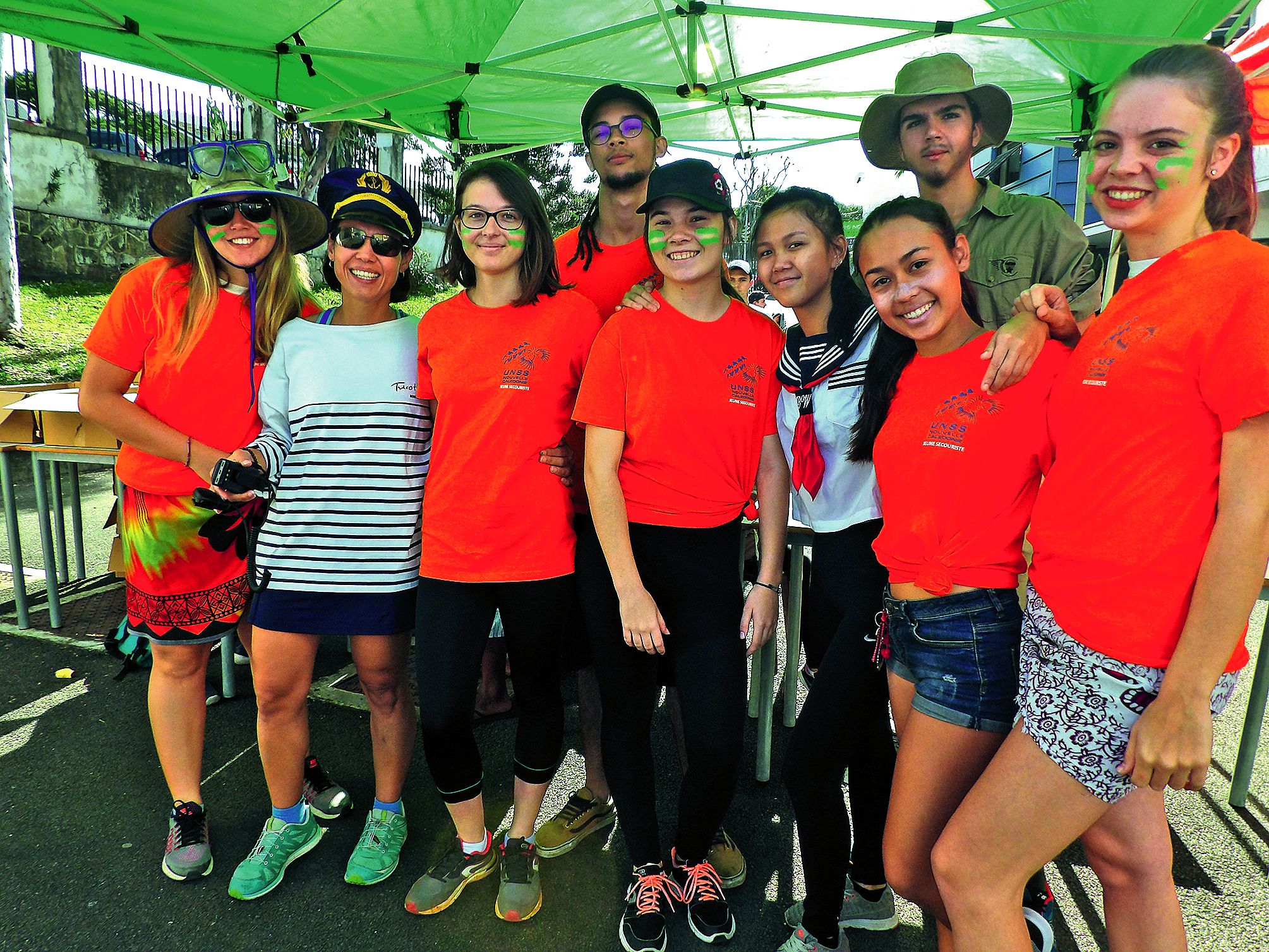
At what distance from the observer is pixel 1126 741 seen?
4.23 ft

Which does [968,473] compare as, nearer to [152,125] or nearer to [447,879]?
[447,879]

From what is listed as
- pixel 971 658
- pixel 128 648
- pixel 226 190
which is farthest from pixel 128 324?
pixel 971 658

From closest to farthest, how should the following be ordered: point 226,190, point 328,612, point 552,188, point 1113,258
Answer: point 1113,258
point 328,612
point 226,190
point 552,188

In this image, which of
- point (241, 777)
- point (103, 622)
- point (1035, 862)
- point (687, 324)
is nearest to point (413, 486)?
point (687, 324)

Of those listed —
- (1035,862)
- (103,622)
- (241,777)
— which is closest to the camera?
(1035,862)

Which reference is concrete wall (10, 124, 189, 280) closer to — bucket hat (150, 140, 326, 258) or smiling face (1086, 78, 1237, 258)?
bucket hat (150, 140, 326, 258)

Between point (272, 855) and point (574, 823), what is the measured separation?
3.31ft

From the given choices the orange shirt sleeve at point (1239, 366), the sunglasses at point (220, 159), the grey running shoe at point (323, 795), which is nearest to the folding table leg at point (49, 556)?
the grey running shoe at point (323, 795)

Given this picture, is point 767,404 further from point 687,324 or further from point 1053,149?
point 1053,149

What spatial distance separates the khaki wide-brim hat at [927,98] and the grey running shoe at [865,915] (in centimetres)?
240

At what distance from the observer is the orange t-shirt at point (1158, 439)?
1.20m

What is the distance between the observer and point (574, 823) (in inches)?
106

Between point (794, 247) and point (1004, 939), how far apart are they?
5.61ft

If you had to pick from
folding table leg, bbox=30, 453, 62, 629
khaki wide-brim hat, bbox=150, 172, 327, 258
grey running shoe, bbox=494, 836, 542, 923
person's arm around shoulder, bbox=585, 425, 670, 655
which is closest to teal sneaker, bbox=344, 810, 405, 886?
grey running shoe, bbox=494, 836, 542, 923
